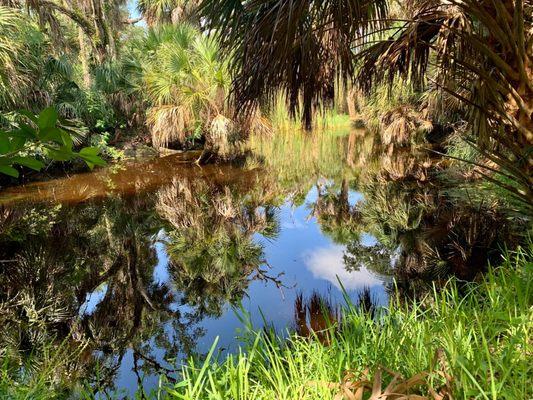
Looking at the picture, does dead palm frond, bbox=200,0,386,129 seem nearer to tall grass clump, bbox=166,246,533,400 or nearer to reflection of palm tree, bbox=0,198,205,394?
tall grass clump, bbox=166,246,533,400

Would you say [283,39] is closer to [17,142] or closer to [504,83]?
[504,83]

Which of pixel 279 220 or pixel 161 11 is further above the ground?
pixel 161 11

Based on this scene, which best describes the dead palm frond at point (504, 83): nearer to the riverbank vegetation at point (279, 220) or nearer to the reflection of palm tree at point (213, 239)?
the riverbank vegetation at point (279, 220)

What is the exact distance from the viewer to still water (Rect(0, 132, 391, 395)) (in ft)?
10.1

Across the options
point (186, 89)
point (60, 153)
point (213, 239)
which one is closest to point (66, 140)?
point (60, 153)

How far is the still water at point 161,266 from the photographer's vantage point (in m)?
3.07

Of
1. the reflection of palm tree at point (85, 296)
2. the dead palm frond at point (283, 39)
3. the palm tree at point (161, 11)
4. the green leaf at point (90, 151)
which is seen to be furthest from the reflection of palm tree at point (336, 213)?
the palm tree at point (161, 11)

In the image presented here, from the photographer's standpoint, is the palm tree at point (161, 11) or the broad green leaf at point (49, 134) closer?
the broad green leaf at point (49, 134)

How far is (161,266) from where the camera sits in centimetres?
487

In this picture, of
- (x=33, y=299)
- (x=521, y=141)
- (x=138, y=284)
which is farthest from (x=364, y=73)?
(x=33, y=299)

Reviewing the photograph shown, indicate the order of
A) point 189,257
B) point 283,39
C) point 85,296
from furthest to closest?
point 189,257 → point 85,296 → point 283,39

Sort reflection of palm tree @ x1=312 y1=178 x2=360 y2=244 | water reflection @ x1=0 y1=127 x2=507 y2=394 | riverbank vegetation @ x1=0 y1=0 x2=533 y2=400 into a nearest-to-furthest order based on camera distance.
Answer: riverbank vegetation @ x1=0 y1=0 x2=533 y2=400 < water reflection @ x1=0 y1=127 x2=507 y2=394 < reflection of palm tree @ x1=312 y1=178 x2=360 y2=244

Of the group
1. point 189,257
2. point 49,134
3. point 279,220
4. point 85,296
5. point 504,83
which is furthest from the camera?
point 279,220

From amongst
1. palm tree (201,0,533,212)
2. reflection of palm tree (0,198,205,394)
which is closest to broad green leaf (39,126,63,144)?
palm tree (201,0,533,212)
